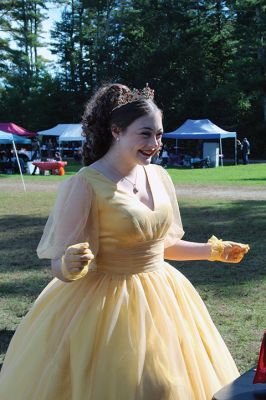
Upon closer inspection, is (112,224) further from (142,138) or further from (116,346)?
(116,346)

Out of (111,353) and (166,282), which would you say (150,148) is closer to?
(166,282)

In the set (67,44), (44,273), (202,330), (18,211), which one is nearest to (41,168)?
(18,211)

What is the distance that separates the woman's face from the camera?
9.37 ft

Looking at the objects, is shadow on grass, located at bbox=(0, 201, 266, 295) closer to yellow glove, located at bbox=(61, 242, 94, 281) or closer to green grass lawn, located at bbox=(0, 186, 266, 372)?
green grass lawn, located at bbox=(0, 186, 266, 372)

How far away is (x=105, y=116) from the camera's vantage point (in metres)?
2.98

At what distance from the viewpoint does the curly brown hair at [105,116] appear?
2.90m

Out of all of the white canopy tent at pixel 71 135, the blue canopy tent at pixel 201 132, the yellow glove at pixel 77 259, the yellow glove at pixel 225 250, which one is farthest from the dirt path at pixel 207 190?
the blue canopy tent at pixel 201 132

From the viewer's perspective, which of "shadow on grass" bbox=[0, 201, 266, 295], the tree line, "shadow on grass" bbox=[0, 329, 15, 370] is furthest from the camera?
the tree line

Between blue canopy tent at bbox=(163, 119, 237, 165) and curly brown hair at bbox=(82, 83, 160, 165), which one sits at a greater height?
curly brown hair at bbox=(82, 83, 160, 165)

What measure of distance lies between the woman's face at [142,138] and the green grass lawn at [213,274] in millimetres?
2114

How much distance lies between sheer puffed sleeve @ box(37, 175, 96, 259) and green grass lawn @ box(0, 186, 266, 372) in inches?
80.9

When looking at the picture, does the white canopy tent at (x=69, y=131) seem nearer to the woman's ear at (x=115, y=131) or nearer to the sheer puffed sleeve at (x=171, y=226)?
the sheer puffed sleeve at (x=171, y=226)

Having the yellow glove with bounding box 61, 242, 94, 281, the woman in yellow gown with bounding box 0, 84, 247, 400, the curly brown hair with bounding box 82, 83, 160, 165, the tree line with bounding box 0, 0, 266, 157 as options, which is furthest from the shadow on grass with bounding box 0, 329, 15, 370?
the tree line with bounding box 0, 0, 266, 157

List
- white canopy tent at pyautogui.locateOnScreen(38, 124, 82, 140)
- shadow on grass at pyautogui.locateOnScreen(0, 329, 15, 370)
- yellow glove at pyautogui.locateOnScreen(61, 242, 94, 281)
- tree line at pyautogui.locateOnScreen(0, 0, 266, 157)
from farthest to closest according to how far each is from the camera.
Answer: tree line at pyautogui.locateOnScreen(0, 0, 266, 157) → white canopy tent at pyautogui.locateOnScreen(38, 124, 82, 140) → shadow on grass at pyautogui.locateOnScreen(0, 329, 15, 370) → yellow glove at pyautogui.locateOnScreen(61, 242, 94, 281)
